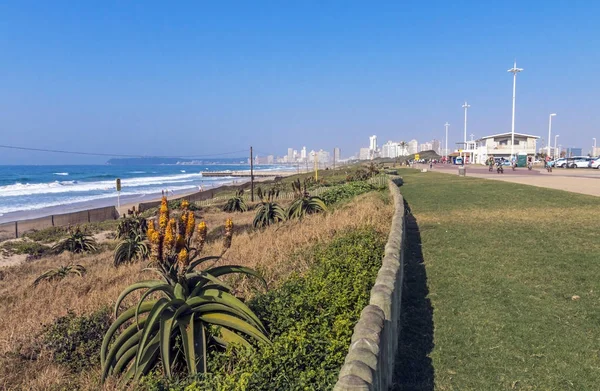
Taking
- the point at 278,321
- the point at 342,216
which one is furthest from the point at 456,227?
the point at 278,321

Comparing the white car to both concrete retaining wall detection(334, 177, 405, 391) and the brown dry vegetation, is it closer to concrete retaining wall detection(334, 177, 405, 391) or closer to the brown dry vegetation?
the brown dry vegetation

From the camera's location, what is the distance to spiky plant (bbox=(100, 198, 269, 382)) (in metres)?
3.12

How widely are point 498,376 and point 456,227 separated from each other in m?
6.77

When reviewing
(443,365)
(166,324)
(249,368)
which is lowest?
(443,365)

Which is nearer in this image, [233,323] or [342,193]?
[233,323]

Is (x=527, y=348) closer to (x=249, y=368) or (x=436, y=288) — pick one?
(x=436, y=288)

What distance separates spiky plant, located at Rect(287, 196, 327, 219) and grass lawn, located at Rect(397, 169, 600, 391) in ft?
10.8

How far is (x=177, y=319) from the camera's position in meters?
3.25

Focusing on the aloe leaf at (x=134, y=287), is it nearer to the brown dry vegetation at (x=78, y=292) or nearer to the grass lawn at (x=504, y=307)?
the brown dry vegetation at (x=78, y=292)

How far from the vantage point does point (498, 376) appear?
11.7ft

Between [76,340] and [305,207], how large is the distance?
882 centimetres

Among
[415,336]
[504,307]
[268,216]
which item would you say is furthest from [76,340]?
[268,216]

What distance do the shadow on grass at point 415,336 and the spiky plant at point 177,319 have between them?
1316mm

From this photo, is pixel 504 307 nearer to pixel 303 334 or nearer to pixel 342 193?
pixel 303 334
